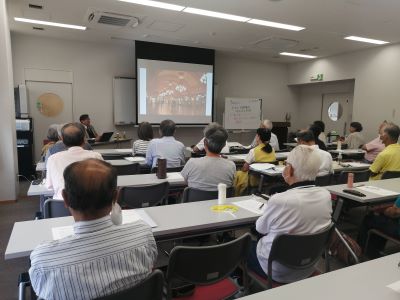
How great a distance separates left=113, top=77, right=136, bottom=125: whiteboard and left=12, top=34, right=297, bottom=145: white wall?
7.4 inches

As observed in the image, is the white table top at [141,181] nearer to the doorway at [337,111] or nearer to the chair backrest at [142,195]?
the chair backrest at [142,195]

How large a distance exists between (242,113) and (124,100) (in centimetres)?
360

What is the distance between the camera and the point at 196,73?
8266 millimetres

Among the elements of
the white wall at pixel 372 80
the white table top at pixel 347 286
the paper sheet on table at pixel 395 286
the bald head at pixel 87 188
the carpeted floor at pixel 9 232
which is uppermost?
the white wall at pixel 372 80

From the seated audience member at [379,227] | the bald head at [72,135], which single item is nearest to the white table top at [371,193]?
the seated audience member at [379,227]

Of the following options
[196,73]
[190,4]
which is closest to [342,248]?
[190,4]

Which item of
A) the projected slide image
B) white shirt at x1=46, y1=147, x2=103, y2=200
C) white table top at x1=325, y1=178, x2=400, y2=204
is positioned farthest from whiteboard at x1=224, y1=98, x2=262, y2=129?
white shirt at x1=46, y1=147, x2=103, y2=200

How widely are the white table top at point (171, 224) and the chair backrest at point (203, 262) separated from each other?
1.31 feet

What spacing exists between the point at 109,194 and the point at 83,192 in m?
0.09

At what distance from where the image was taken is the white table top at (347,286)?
3.95 ft

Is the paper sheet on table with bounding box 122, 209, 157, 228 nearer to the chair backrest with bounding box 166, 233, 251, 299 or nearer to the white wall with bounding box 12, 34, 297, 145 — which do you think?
the chair backrest with bounding box 166, 233, 251, 299

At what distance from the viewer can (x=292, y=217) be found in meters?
1.68

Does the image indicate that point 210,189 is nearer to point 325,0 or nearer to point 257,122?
point 325,0

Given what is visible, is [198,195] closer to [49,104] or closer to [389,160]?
[389,160]
